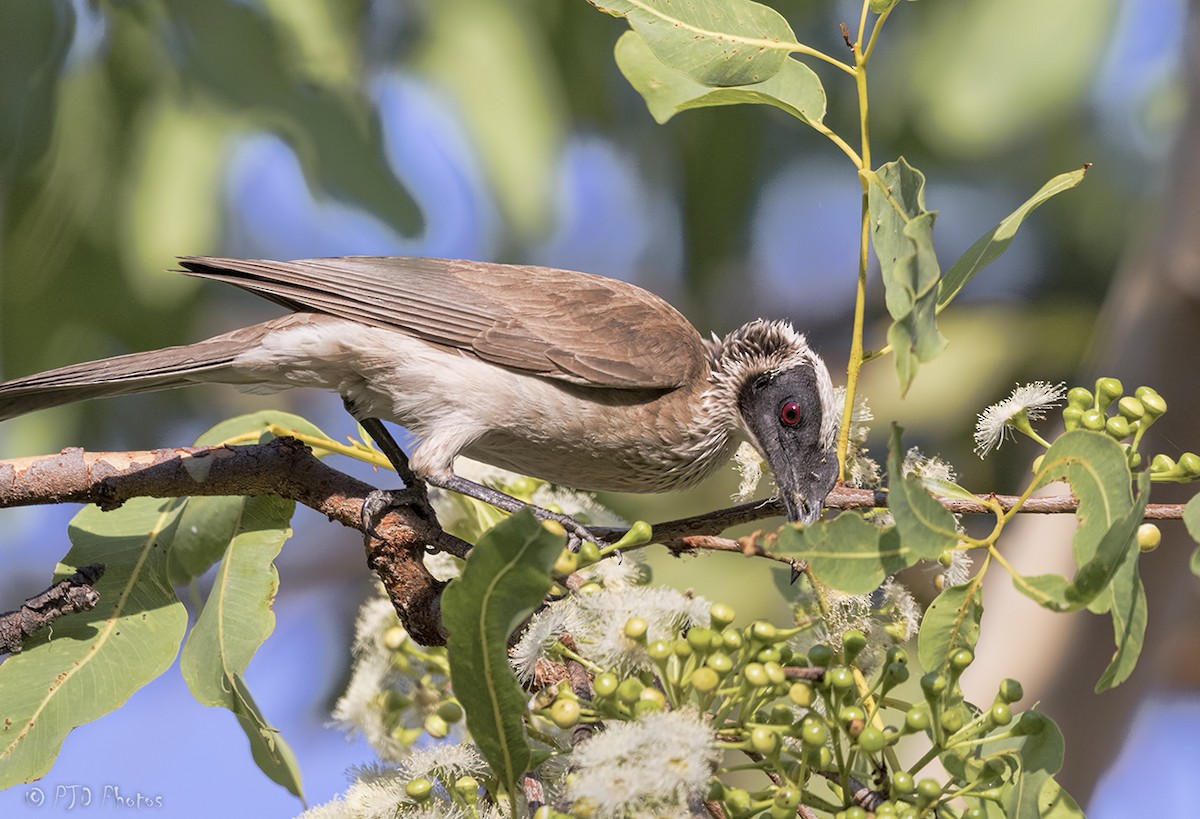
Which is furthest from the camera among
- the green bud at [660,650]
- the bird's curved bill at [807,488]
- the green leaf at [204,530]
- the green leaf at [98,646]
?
the bird's curved bill at [807,488]

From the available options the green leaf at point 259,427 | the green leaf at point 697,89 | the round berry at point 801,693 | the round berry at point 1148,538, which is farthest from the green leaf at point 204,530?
the round berry at point 1148,538

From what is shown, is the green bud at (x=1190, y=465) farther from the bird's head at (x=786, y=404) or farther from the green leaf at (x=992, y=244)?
the bird's head at (x=786, y=404)

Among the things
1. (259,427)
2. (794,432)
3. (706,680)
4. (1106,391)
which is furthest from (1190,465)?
(259,427)

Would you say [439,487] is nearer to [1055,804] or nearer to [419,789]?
[419,789]

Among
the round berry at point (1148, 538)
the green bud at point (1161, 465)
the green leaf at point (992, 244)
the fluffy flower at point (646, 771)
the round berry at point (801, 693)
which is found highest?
the green leaf at point (992, 244)

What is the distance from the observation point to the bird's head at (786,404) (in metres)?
3.14

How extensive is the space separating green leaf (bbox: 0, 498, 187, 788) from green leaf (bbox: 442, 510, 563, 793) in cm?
103

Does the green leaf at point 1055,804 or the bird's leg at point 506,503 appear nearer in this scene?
the green leaf at point 1055,804

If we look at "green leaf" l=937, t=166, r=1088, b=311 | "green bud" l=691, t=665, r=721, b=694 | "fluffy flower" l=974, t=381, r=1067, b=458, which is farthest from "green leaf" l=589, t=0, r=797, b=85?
"green bud" l=691, t=665, r=721, b=694

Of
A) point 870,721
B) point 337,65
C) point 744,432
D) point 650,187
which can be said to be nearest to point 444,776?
point 870,721

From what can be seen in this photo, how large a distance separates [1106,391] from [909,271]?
52 cm

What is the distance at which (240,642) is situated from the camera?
2.32 metres

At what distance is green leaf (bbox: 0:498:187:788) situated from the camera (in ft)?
7.47

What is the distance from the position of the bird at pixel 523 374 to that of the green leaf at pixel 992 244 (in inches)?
48.1
